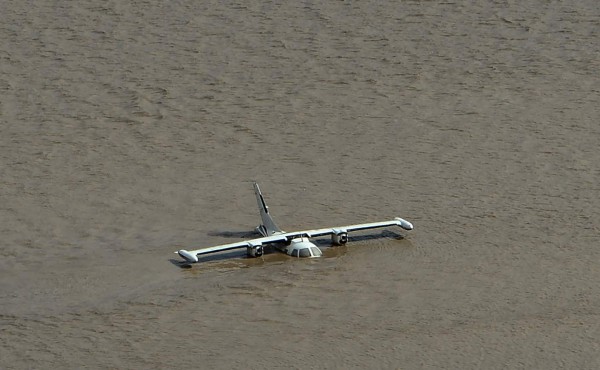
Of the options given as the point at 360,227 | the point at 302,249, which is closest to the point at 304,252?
the point at 302,249

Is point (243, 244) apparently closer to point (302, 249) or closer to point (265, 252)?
point (265, 252)

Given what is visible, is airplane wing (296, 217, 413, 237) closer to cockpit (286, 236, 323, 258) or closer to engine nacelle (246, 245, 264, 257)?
cockpit (286, 236, 323, 258)

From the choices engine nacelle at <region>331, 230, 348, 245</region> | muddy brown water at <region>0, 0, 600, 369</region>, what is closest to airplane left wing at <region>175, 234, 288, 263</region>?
muddy brown water at <region>0, 0, 600, 369</region>

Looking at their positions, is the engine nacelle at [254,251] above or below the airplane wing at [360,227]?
below

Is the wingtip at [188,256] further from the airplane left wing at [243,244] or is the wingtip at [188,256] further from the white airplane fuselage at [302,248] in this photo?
the white airplane fuselage at [302,248]

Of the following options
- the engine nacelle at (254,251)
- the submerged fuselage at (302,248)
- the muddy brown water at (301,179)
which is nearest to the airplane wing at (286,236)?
the engine nacelle at (254,251)

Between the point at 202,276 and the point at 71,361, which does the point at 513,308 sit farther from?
the point at 71,361

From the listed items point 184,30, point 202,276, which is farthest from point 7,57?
point 202,276

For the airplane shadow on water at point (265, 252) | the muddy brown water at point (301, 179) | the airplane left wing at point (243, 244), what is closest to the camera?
the muddy brown water at point (301, 179)
